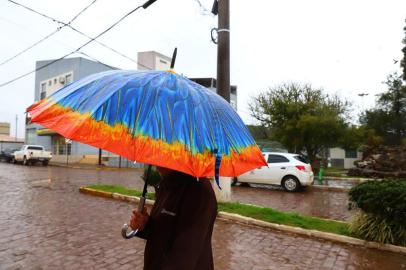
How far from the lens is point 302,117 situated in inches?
1025

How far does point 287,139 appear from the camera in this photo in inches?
1070

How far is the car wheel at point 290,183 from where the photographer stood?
15.9 m

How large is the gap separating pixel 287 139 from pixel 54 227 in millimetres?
21437

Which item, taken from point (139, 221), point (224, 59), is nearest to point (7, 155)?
point (224, 59)

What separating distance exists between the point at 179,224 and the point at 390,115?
4380 centimetres

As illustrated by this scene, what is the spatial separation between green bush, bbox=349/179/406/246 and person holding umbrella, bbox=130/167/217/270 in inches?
220

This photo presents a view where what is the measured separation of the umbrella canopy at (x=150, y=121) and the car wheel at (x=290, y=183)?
13763 mm

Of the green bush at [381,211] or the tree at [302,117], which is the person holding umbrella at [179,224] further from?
the tree at [302,117]

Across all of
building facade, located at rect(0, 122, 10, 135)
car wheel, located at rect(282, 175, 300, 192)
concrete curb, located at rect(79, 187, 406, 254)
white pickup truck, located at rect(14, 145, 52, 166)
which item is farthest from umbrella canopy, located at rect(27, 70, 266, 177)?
building facade, located at rect(0, 122, 10, 135)

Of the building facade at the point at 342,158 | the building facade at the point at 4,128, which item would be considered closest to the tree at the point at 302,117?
the building facade at the point at 342,158

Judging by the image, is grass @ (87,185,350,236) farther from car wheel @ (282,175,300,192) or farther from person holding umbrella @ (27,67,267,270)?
car wheel @ (282,175,300,192)

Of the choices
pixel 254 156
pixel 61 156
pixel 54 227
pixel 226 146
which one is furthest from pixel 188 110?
pixel 61 156

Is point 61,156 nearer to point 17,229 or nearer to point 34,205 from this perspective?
point 34,205

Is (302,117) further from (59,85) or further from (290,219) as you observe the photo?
(59,85)
